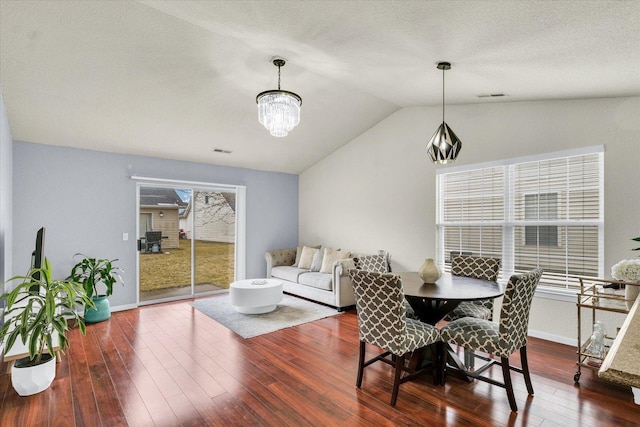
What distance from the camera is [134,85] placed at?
3.54 m

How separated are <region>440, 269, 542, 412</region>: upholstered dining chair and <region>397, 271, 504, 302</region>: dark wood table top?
20cm

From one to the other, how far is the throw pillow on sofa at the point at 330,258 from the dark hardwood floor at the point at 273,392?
1.96 m

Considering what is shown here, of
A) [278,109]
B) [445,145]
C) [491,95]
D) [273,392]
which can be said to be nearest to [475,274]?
[445,145]

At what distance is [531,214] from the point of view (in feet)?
13.0

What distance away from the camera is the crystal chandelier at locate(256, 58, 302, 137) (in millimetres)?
2971

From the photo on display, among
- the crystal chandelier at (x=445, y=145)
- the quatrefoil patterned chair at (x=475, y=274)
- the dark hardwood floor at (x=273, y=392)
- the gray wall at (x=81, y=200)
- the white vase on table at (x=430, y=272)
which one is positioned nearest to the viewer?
the dark hardwood floor at (x=273, y=392)

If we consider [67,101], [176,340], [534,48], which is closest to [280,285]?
[176,340]

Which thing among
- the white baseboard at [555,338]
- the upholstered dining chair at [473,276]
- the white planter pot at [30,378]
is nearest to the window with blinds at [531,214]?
the white baseboard at [555,338]

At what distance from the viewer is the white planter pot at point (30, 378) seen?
2.57 m

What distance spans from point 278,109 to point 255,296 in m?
2.70

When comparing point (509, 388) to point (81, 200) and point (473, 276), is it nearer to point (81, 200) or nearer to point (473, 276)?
point (473, 276)

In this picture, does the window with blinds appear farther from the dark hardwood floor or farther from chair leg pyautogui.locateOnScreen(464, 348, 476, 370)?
chair leg pyautogui.locateOnScreen(464, 348, 476, 370)

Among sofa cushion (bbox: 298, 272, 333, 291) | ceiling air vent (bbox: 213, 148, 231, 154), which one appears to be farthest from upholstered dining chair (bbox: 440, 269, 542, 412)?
ceiling air vent (bbox: 213, 148, 231, 154)

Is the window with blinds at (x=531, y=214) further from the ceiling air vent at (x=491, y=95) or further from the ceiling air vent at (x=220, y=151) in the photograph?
the ceiling air vent at (x=220, y=151)
